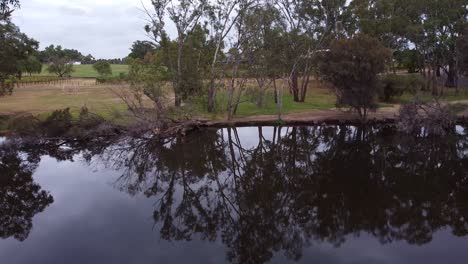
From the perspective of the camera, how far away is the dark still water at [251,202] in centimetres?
1341

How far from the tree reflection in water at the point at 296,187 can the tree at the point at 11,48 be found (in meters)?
19.9

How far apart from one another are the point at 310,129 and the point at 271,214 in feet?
60.0

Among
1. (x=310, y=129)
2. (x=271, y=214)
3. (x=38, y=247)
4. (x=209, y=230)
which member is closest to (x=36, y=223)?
(x=38, y=247)

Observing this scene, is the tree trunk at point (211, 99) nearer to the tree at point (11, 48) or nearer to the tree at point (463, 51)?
the tree at point (11, 48)

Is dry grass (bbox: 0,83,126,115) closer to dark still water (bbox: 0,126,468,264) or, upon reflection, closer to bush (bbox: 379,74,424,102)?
dark still water (bbox: 0,126,468,264)

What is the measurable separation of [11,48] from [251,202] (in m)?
34.2

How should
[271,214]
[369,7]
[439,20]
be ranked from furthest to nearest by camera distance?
[369,7] → [439,20] → [271,214]

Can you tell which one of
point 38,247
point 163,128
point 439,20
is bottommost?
point 38,247

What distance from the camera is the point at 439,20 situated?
1716 inches

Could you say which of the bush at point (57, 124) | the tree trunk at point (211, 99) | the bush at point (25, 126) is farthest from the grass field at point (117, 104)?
the bush at point (25, 126)

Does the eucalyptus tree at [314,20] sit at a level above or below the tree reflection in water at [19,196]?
above

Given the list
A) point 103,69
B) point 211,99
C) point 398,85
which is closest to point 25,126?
point 211,99

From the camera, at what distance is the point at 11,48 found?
41125mm

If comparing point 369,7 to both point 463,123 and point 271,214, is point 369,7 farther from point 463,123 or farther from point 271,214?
point 271,214
